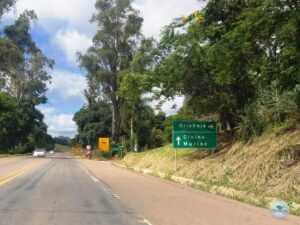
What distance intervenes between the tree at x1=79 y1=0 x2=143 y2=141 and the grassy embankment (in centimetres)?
4132

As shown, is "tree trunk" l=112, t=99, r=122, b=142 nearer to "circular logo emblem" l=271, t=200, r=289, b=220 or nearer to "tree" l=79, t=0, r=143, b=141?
"tree" l=79, t=0, r=143, b=141

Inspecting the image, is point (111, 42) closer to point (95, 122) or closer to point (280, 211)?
point (95, 122)

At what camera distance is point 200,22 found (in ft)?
77.8

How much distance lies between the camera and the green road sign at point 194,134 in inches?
1197

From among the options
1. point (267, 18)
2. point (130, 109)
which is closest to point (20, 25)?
point (130, 109)

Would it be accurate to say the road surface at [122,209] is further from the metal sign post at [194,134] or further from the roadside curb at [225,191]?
the metal sign post at [194,134]

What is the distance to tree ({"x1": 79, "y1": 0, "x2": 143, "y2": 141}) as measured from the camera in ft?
235

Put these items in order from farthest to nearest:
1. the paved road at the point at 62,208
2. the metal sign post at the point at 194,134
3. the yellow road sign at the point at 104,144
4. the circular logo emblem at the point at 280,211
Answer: the yellow road sign at the point at 104,144 < the metal sign post at the point at 194,134 < the circular logo emblem at the point at 280,211 < the paved road at the point at 62,208

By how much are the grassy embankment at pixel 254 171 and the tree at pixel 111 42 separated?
4132cm

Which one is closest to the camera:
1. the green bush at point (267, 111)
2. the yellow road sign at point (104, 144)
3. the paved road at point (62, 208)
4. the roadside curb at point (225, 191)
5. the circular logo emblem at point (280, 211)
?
the paved road at point (62, 208)

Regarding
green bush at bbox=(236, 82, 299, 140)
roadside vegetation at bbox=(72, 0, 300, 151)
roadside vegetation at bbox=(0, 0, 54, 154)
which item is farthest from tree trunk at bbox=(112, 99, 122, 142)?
green bush at bbox=(236, 82, 299, 140)

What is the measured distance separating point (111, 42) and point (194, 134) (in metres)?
43.7

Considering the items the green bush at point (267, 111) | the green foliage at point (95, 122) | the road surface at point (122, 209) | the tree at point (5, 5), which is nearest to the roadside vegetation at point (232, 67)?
the green bush at point (267, 111)

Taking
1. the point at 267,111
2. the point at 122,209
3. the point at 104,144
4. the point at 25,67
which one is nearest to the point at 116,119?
the point at 104,144
